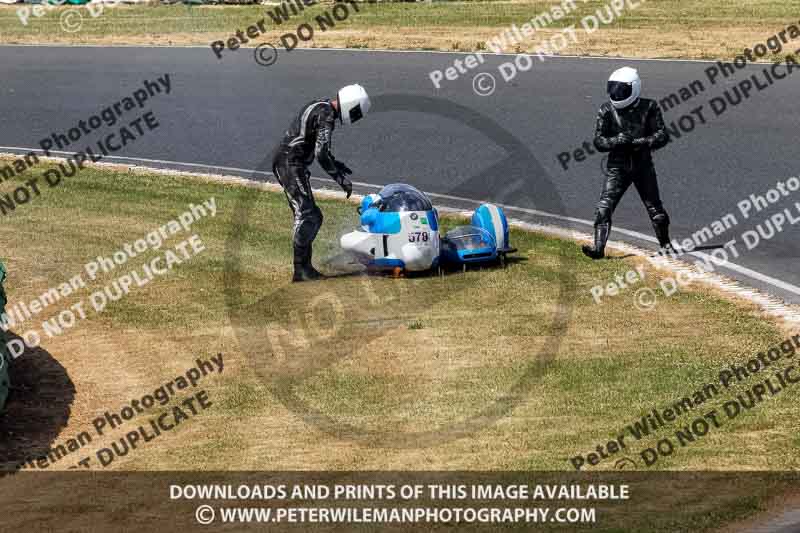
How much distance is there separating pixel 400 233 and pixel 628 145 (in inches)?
93.1

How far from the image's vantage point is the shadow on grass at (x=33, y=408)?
9.45 meters

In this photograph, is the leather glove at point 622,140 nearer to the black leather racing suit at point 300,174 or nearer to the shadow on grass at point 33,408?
the black leather racing suit at point 300,174

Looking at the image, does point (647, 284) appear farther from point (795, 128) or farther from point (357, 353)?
point (795, 128)

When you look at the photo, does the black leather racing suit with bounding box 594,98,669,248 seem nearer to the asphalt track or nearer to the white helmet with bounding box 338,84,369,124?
the asphalt track

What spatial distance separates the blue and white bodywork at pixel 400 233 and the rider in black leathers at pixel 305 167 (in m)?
0.39

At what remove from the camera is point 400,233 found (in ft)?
41.8

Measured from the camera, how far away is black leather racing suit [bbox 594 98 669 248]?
13062mm

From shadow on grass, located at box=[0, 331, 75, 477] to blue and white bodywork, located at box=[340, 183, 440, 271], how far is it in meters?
3.23

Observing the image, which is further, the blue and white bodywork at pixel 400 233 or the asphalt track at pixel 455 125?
the asphalt track at pixel 455 125

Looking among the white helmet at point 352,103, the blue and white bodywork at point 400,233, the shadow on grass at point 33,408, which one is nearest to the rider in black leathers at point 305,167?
the white helmet at point 352,103

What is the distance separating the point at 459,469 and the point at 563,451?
72 cm

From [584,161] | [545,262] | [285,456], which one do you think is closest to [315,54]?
[584,161]

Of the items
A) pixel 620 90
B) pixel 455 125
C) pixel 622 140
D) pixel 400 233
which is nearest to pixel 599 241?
pixel 622 140

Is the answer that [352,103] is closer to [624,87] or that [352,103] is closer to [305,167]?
[305,167]
